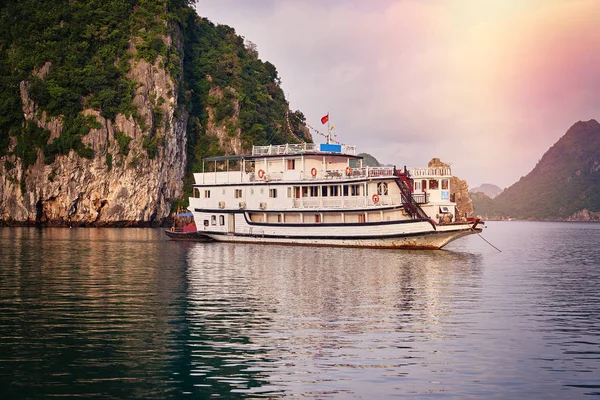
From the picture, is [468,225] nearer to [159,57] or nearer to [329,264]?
[329,264]

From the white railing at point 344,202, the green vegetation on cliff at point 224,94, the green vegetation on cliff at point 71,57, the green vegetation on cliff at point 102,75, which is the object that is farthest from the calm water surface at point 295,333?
the green vegetation on cliff at point 224,94

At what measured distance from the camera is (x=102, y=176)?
93125 millimetres

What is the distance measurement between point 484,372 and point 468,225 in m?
32.7

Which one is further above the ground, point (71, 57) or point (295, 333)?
point (71, 57)

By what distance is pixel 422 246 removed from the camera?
46594 millimetres

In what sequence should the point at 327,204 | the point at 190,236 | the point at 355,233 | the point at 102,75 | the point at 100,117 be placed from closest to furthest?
the point at 355,233 < the point at 327,204 < the point at 190,236 < the point at 100,117 < the point at 102,75

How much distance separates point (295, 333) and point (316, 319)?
2.04 m

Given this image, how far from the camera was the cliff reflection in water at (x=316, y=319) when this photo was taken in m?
13.6

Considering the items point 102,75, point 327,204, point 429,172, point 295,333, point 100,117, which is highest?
point 102,75

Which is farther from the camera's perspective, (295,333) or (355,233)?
(355,233)

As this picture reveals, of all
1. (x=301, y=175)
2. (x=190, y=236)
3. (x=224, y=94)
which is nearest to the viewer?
(x=301, y=175)

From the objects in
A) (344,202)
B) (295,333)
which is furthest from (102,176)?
(295,333)

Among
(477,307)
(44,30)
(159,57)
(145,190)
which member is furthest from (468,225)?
(44,30)

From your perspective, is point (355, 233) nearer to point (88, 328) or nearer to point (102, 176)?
point (88, 328)
